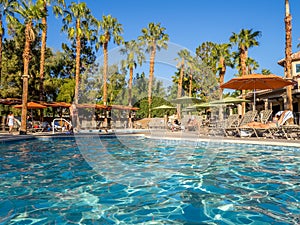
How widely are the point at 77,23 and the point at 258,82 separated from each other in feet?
55.1

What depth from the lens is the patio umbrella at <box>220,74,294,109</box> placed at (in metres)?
11.7

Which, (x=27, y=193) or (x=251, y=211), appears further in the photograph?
(x=27, y=193)

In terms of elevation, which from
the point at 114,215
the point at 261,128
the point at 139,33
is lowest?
the point at 114,215

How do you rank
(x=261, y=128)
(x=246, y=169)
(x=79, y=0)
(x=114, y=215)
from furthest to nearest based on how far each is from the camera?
(x=79, y=0), (x=261, y=128), (x=246, y=169), (x=114, y=215)

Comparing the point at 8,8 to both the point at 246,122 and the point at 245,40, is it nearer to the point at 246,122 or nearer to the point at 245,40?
the point at 246,122

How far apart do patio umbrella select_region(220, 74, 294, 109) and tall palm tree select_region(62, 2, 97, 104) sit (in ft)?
45.4

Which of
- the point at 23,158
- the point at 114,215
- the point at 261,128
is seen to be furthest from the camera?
the point at 261,128

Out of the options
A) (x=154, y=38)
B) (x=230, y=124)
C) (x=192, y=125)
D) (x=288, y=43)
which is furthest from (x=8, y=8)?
(x=154, y=38)

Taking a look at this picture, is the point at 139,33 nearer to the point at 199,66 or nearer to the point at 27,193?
the point at 199,66

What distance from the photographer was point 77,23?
22.9 m

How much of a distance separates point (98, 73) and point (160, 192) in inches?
1742

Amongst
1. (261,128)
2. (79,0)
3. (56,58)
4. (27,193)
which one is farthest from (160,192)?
(56,58)

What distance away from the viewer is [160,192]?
4.12 metres

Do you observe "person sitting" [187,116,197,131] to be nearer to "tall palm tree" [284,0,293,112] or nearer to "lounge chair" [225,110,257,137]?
"lounge chair" [225,110,257,137]
